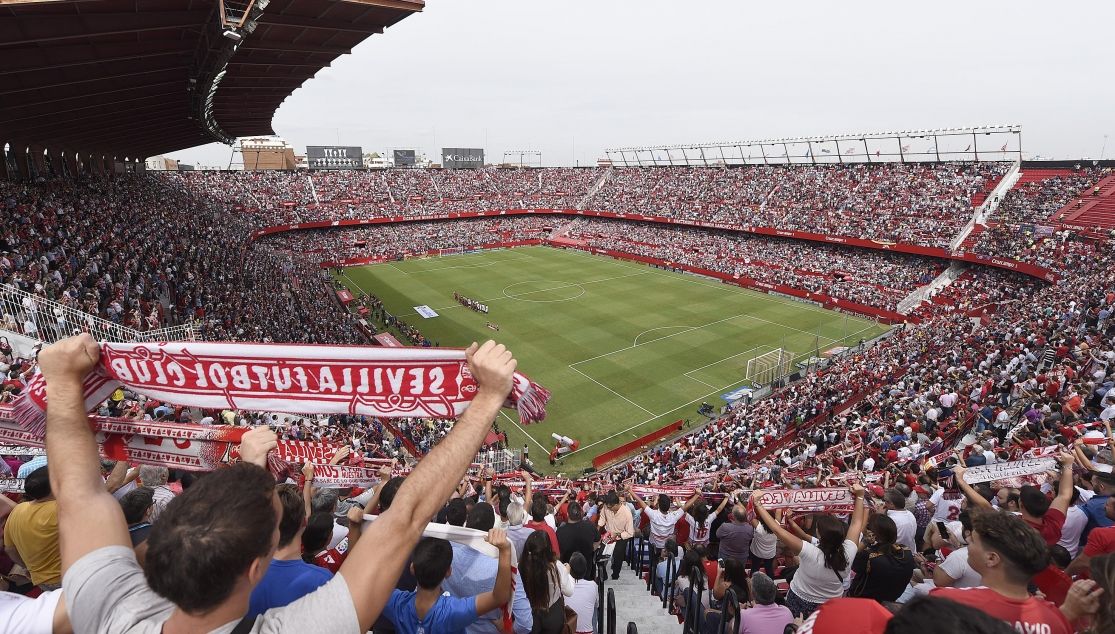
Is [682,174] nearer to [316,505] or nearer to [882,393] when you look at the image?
[882,393]

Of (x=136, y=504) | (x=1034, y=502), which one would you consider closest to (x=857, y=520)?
(x=1034, y=502)

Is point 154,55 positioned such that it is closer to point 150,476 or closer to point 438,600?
point 150,476

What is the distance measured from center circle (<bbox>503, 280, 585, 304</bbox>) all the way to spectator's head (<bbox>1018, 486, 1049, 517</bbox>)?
37759 millimetres

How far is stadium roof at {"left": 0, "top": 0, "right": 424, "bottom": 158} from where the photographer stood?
13328 millimetres

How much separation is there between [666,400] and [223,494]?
25.7m

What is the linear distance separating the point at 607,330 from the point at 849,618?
33.5 m

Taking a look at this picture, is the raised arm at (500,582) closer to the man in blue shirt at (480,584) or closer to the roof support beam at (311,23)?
the man in blue shirt at (480,584)

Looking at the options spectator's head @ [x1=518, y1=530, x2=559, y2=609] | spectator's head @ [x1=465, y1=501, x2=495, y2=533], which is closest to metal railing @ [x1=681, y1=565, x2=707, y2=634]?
spectator's head @ [x1=518, y1=530, x2=559, y2=609]

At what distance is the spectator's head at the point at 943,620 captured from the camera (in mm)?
1786

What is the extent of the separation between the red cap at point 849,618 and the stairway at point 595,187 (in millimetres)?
75415

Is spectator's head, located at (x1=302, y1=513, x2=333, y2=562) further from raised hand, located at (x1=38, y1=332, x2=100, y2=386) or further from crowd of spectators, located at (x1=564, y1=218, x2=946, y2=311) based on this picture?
crowd of spectators, located at (x1=564, y1=218, x2=946, y2=311)

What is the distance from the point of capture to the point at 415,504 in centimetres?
190

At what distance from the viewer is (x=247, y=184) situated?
6256 centimetres

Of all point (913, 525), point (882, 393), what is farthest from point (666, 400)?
point (913, 525)
